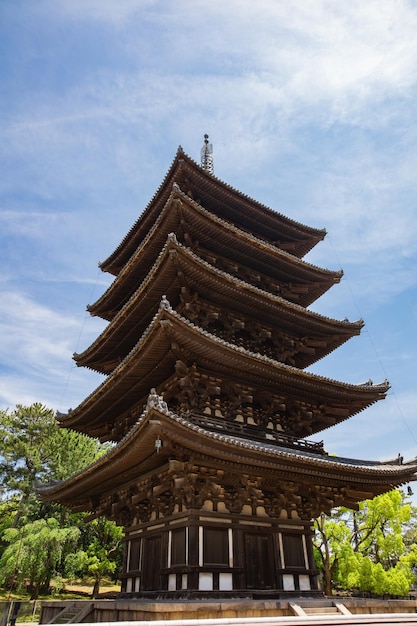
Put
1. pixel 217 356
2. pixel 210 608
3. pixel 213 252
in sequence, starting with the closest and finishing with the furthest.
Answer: pixel 210 608, pixel 217 356, pixel 213 252

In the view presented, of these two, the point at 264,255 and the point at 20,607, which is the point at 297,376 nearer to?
the point at 264,255

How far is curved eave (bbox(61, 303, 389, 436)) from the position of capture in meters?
12.3

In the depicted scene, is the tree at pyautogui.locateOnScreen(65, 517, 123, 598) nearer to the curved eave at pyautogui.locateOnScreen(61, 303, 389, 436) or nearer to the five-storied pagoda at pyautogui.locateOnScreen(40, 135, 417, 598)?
the five-storied pagoda at pyautogui.locateOnScreen(40, 135, 417, 598)

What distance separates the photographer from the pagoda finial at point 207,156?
24.2 m

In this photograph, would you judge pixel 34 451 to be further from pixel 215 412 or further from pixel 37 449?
pixel 215 412

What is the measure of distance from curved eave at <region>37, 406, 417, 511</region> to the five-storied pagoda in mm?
49

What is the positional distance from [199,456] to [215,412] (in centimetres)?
297

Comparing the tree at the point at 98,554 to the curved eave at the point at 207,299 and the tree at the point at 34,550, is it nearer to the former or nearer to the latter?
the tree at the point at 34,550

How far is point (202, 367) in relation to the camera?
13391 mm

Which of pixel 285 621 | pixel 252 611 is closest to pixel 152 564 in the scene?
pixel 252 611

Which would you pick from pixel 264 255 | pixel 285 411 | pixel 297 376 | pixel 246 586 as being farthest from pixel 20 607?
pixel 264 255

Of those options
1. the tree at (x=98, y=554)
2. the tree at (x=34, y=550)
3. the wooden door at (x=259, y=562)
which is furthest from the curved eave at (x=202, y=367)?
the tree at (x=98, y=554)

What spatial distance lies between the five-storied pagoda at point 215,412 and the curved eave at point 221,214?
7 centimetres

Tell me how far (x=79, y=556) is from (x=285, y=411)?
84.3ft
